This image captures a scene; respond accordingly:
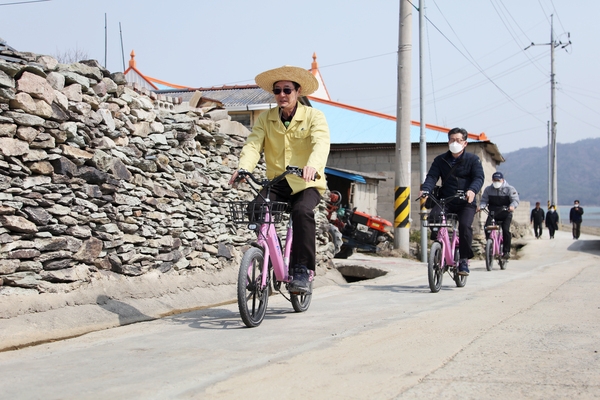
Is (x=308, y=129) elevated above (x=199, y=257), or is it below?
above

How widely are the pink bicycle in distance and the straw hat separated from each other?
2.75 m

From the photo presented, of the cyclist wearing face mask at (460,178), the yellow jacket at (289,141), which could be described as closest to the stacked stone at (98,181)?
the yellow jacket at (289,141)

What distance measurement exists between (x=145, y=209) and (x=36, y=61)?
2013 millimetres

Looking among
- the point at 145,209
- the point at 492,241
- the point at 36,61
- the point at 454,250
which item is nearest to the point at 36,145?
the point at 36,61

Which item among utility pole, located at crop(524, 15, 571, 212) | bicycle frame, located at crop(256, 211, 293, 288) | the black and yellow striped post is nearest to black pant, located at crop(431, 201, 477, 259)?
bicycle frame, located at crop(256, 211, 293, 288)

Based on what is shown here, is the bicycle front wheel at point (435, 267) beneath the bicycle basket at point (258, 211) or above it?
beneath

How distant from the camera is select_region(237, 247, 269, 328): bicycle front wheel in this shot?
5383mm

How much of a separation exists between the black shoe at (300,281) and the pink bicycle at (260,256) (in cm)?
7

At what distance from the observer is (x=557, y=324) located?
5215 millimetres

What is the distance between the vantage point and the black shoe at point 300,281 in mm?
6082

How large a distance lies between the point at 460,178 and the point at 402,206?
6761 millimetres

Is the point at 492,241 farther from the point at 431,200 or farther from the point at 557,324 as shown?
the point at 557,324

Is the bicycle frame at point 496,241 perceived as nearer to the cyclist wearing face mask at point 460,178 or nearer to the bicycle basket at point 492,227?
the bicycle basket at point 492,227

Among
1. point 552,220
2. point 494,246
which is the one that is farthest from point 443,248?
point 552,220
